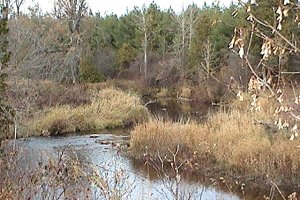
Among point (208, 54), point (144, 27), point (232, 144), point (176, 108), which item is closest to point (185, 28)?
point (144, 27)

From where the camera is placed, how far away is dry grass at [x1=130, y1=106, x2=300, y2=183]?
10.1 m

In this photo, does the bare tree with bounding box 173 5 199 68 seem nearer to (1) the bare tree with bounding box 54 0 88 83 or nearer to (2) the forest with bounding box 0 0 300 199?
(2) the forest with bounding box 0 0 300 199

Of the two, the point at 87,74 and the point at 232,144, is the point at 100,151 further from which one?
the point at 87,74

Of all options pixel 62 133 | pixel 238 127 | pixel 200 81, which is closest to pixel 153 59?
pixel 200 81

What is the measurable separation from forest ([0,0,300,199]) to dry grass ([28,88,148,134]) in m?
0.05

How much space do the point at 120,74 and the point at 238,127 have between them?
2033 centimetres

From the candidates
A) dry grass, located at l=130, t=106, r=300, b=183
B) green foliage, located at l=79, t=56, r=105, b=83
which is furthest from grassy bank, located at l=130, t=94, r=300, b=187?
green foliage, located at l=79, t=56, r=105, b=83

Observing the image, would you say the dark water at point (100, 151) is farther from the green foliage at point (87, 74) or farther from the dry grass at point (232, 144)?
the green foliage at point (87, 74)

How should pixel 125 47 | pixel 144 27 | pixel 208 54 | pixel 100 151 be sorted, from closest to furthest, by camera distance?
pixel 100 151 < pixel 208 54 < pixel 144 27 < pixel 125 47

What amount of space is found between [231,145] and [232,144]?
0.15 feet

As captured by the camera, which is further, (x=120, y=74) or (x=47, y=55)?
(x=120, y=74)

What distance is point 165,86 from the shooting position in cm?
3019

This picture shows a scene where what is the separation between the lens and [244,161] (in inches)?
420

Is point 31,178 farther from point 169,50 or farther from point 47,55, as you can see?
point 169,50
